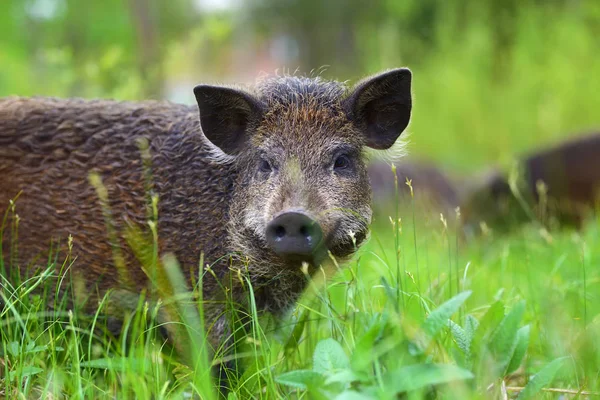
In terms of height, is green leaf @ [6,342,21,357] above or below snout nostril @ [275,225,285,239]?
below

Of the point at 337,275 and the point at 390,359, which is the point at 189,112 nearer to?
the point at 337,275

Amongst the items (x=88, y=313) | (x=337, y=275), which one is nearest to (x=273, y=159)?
(x=337, y=275)

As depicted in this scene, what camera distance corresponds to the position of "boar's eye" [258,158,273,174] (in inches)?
148

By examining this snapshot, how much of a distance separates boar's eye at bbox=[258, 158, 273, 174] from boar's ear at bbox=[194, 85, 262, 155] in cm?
26

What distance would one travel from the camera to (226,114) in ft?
13.0

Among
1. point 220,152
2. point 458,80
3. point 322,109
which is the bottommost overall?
point 458,80

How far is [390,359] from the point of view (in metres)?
2.67

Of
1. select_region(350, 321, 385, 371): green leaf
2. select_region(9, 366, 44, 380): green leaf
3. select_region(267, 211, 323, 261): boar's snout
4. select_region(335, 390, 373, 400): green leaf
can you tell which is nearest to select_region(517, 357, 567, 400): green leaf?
select_region(350, 321, 385, 371): green leaf

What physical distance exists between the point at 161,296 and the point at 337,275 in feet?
2.94

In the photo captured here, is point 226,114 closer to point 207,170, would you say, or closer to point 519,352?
point 207,170

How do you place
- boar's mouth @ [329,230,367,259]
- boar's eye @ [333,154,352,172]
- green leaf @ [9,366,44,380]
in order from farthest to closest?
boar's eye @ [333,154,352,172]
boar's mouth @ [329,230,367,259]
green leaf @ [9,366,44,380]

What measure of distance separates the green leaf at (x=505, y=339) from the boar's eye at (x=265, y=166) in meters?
1.40

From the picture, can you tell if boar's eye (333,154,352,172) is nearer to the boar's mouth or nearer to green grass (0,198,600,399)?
the boar's mouth

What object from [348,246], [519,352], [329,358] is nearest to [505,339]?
[519,352]
